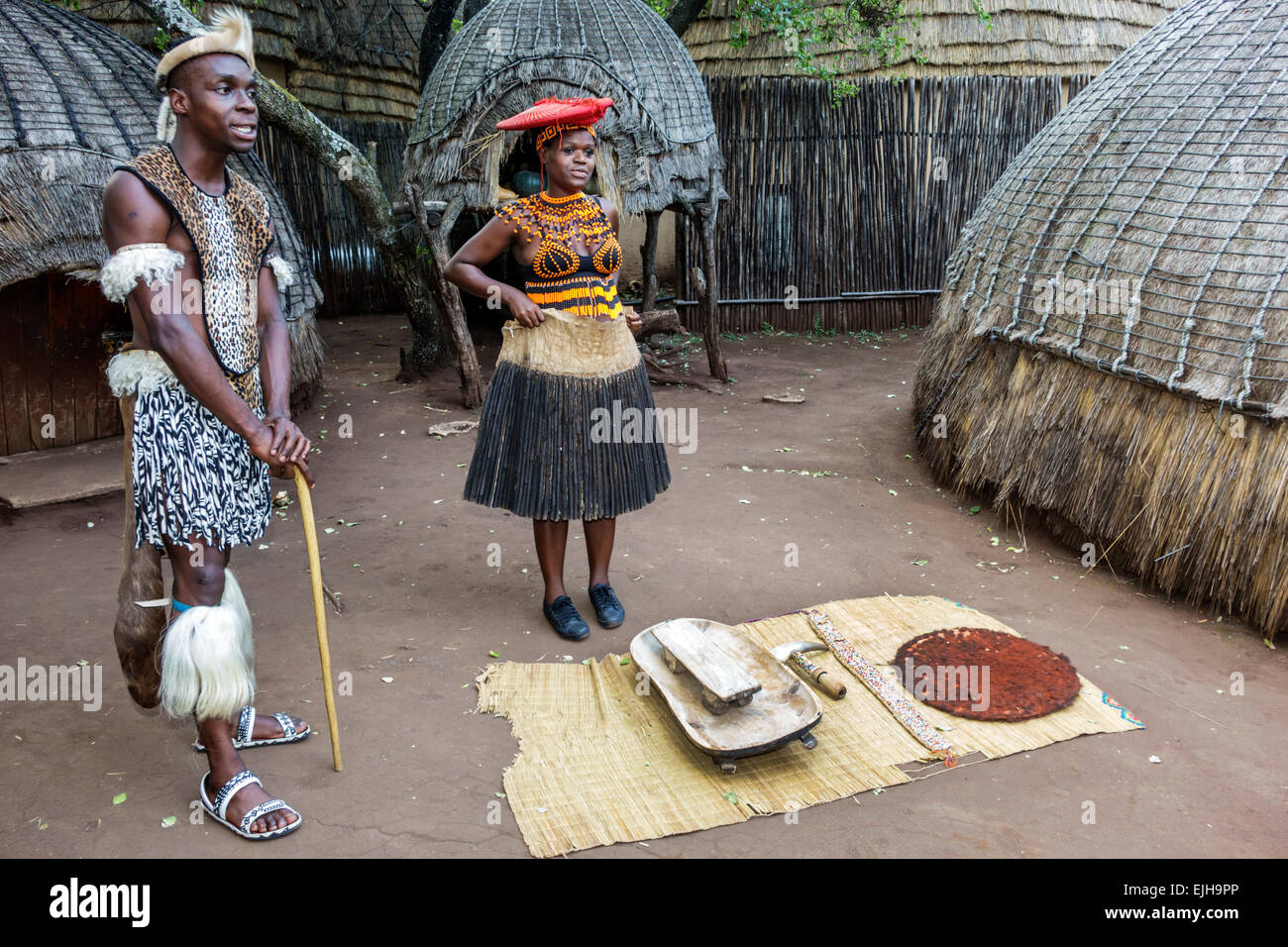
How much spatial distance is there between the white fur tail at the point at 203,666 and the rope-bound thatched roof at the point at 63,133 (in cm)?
319

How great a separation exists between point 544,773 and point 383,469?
329 cm

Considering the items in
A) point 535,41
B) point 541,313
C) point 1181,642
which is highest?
point 535,41

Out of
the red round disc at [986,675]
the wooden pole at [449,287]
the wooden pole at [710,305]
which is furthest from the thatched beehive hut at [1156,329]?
the wooden pole at [449,287]

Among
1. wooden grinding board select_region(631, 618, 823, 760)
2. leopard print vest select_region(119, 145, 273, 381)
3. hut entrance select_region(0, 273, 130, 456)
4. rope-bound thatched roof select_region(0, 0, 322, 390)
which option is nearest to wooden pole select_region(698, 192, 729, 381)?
rope-bound thatched roof select_region(0, 0, 322, 390)

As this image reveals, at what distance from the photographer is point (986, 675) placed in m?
3.57

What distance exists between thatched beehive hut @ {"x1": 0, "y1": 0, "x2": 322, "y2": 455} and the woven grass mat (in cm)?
332

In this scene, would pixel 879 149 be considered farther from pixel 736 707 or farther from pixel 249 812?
pixel 249 812

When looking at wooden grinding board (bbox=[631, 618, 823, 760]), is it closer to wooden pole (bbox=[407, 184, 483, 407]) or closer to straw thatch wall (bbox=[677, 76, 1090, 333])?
wooden pole (bbox=[407, 184, 483, 407])

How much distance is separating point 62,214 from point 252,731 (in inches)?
130

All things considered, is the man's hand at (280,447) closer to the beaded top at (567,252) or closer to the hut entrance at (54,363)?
the beaded top at (567,252)

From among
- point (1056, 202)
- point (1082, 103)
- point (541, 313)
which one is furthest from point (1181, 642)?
point (1082, 103)

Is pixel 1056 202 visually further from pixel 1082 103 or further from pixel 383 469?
pixel 383 469

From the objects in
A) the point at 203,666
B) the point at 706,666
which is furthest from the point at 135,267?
the point at 706,666

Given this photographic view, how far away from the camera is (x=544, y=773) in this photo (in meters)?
3.00
